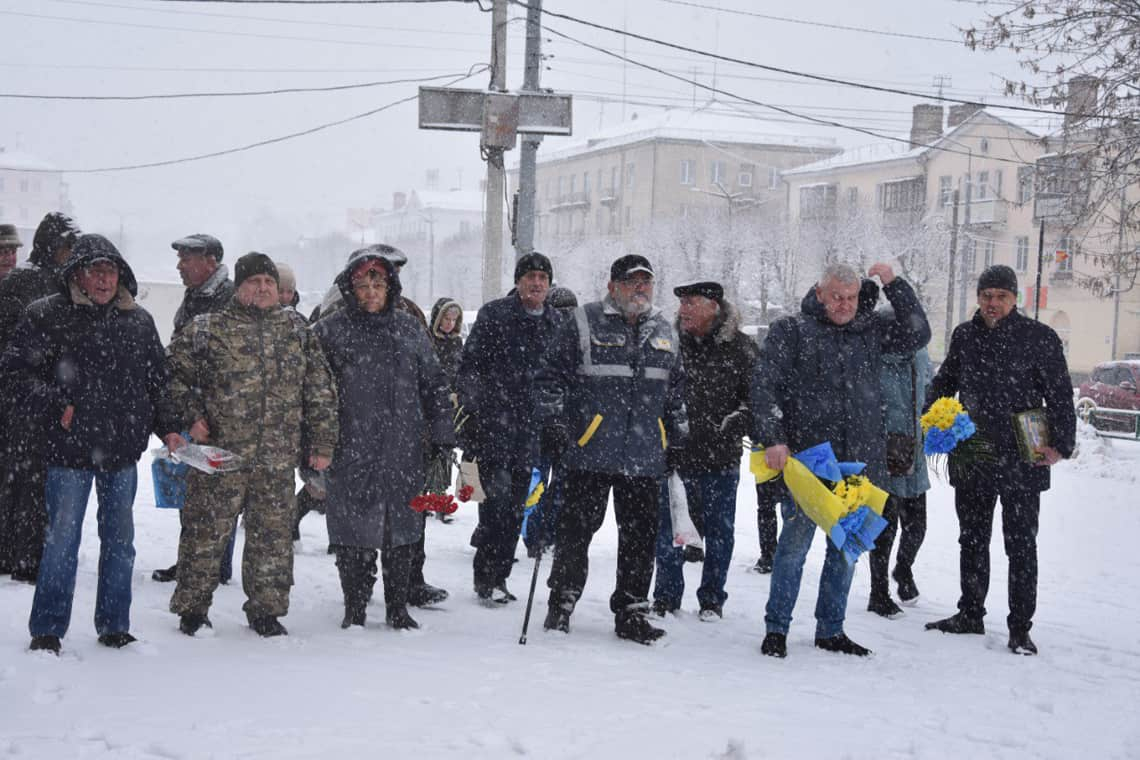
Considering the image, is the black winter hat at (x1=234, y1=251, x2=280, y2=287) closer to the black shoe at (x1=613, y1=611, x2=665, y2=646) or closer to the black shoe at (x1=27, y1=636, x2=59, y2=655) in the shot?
the black shoe at (x1=27, y1=636, x2=59, y2=655)

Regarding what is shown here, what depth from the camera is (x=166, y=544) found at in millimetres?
8375

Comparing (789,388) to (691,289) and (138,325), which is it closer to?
(691,289)

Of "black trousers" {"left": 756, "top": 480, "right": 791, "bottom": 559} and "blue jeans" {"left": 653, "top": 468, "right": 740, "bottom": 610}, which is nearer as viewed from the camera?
"blue jeans" {"left": 653, "top": 468, "right": 740, "bottom": 610}

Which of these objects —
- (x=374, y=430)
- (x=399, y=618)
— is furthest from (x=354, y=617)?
(x=374, y=430)

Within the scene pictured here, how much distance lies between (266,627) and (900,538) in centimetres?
414

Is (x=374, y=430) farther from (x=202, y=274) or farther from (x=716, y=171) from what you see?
(x=716, y=171)

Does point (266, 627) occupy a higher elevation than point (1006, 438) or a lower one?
lower

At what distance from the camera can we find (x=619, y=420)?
19.9 ft

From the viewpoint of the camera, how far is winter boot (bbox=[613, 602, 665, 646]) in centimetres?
618

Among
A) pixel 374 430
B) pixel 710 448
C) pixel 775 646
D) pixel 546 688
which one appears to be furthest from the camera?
pixel 710 448

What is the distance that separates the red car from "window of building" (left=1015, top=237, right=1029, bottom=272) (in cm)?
2695

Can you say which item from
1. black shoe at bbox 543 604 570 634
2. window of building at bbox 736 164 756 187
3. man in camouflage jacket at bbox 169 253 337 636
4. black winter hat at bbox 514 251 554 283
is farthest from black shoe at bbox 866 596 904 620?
window of building at bbox 736 164 756 187

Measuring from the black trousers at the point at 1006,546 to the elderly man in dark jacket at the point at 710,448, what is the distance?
1335 mm

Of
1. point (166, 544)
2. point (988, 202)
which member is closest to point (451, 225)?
point (988, 202)
